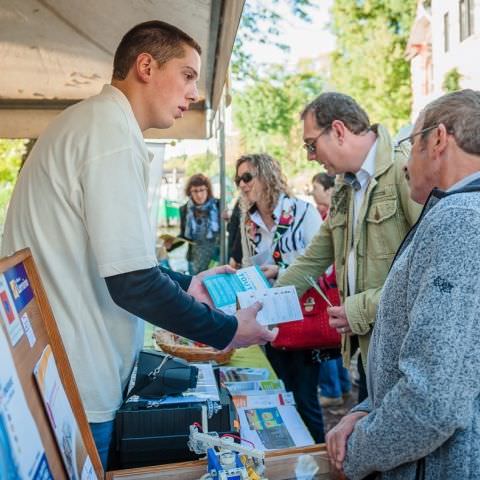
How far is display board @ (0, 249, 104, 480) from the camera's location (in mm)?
774

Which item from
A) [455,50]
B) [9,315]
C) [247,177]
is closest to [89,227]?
[9,315]

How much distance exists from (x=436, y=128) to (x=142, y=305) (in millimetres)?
810

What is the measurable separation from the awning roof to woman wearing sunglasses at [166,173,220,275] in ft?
10.6

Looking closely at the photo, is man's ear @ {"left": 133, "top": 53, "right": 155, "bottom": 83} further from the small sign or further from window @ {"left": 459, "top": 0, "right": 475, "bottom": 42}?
window @ {"left": 459, "top": 0, "right": 475, "bottom": 42}

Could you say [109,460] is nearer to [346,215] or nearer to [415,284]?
[415,284]

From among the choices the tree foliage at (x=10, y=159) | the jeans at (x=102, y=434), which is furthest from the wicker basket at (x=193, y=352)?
the tree foliage at (x=10, y=159)

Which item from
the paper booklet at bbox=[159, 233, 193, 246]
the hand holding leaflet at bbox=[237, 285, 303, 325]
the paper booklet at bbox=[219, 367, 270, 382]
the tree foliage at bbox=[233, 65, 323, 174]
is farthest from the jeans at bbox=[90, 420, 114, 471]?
the tree foliage at bbox=[233, 65, 323, 174]

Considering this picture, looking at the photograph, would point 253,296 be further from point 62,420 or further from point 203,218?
point 203,218

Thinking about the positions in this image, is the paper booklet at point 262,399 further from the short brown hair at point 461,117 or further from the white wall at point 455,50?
the white wall at point 455,50

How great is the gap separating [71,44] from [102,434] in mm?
1827

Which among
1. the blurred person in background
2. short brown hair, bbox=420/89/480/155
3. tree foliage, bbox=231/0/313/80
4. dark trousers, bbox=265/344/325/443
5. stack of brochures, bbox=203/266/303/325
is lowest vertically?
the blurred person in background

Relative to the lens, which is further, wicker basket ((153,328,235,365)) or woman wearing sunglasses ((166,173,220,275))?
woman wearing sunglasses ((166,173,220,275))

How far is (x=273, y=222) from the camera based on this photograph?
11.0 feet

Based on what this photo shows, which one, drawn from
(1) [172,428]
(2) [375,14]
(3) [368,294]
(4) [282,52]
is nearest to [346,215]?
(3) [368,294]
